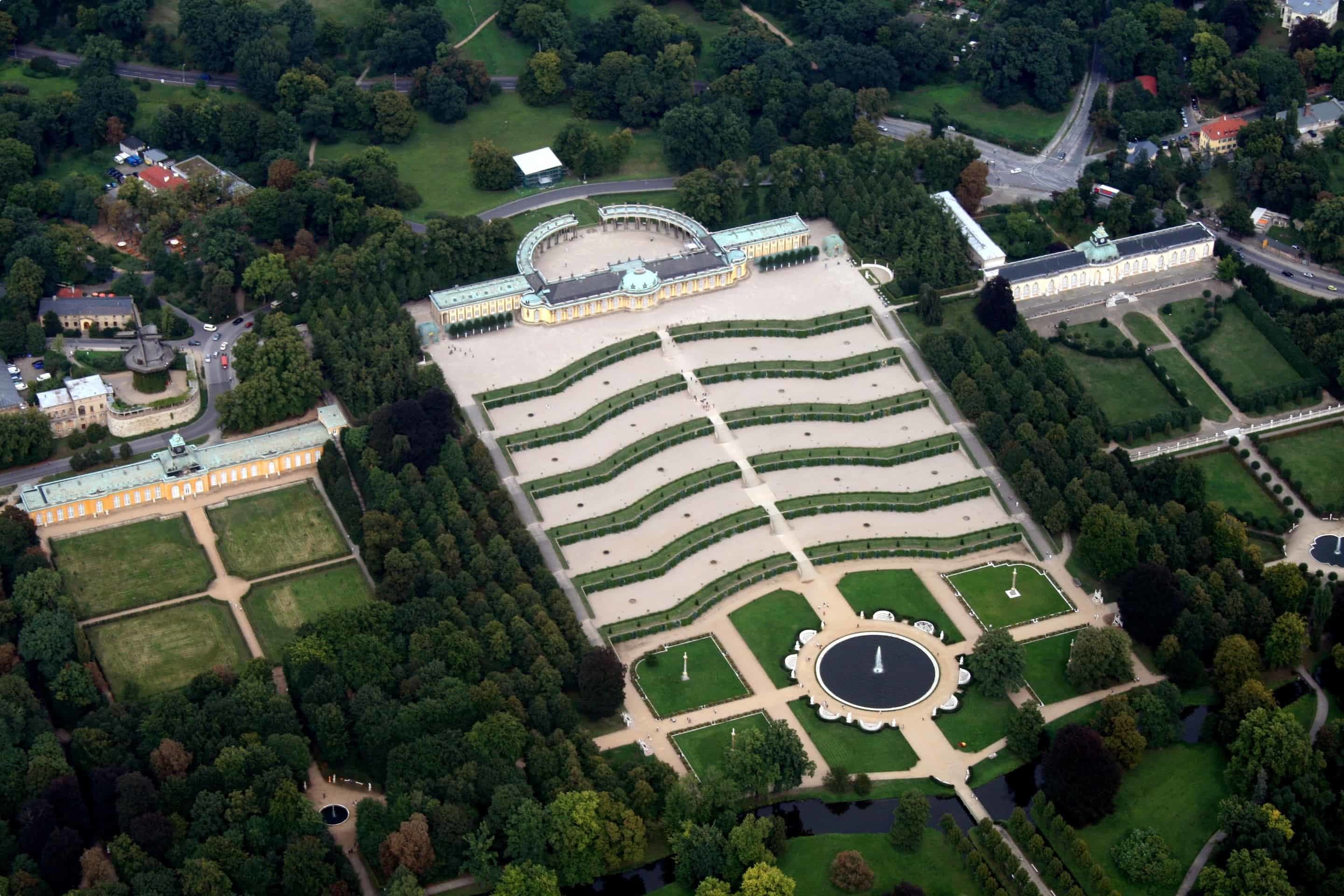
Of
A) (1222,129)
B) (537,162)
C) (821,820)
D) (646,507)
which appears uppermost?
(1222,129)

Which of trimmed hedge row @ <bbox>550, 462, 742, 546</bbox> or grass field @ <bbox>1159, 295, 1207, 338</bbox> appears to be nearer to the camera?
trimmed hedge row @ <bbox>550, 462, 742, 546</bbox>

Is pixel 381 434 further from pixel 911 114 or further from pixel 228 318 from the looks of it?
pixel 911 114

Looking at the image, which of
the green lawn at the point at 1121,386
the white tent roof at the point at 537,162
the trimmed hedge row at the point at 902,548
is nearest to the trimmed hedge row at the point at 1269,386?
the green lawn at the point at 1121,386

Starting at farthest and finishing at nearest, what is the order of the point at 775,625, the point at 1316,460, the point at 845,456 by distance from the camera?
the point at 1316,460, the point at 845,456, the point at 775,625

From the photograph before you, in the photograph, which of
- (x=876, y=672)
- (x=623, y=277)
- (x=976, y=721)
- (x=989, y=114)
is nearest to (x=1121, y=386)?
(x=876, y=672)

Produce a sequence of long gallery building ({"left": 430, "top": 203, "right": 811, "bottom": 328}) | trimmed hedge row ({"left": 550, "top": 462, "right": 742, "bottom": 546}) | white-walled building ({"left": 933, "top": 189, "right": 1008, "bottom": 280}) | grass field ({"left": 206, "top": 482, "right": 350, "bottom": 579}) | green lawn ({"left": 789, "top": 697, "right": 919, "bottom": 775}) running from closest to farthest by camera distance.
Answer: green lawn ({"left": 789, "top": 697, "right": 919, "bottom": 775})
grass field ({"left": 206, "top": 482, "right": 350, "bottom": 579})
trimmed hedge row ({"left": 550, "top": 462, "right": 742, "bottom": 546})
long gallery building ({"left": 430, "top": 203, "right": 811, "bottom": 328})
white-walled building ({"left": 933, "top": 189, "right": 1008, "bottom": 280})

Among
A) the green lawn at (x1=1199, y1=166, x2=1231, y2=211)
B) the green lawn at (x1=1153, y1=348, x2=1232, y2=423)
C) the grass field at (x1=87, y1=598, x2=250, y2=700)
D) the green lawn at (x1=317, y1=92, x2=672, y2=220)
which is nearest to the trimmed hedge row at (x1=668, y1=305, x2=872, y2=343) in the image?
the green lawn at (x1=1153, y1=348, x2=1232, y2=423)

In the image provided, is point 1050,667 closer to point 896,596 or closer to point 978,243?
point 896,596

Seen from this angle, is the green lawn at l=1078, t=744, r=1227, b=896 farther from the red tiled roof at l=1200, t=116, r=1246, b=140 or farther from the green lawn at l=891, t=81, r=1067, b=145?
the green lawn at l=891, t=81, r=1067, b=145
